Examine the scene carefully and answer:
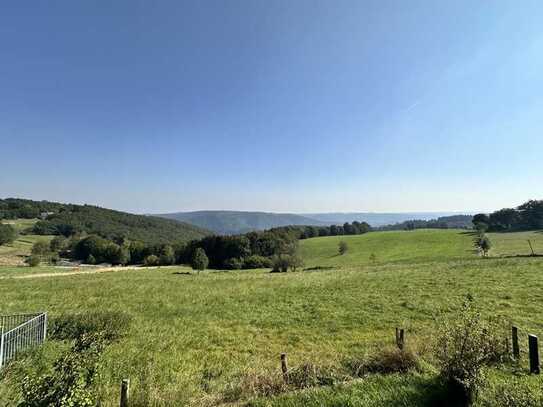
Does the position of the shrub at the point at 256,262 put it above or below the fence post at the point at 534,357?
below

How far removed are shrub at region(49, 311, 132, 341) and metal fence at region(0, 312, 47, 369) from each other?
0.79 m

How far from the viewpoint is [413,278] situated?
23938 mm

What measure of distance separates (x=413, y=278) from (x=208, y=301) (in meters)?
16.4

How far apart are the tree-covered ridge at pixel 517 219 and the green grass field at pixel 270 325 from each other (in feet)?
286

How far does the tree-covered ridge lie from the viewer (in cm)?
9350

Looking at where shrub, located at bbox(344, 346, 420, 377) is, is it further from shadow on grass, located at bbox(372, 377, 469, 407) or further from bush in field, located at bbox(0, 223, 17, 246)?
bush in field, located at bbox(0, 223, 17, 246)

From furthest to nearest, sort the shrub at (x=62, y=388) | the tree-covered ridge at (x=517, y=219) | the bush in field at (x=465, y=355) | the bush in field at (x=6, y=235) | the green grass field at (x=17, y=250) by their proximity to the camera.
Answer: the bush in field at (x=6, y=235) → the tree-covered ridge at (x=517, y=219) → the green grass field at (x=17, y=250) → the bush in field at (x=465, y=355) → the shrub at (x=62, y=388)

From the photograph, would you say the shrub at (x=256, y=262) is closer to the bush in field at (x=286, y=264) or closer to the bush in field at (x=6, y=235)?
the bush in field at (x=286, y=264)

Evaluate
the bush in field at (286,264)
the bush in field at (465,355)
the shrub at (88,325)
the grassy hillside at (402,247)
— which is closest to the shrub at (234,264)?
the bush in field at (286,264)

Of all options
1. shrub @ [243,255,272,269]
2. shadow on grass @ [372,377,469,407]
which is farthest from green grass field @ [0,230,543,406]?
shrub @ [243,255,272,269]

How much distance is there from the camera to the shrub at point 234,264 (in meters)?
71.4

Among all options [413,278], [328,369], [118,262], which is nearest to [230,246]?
[118,262]

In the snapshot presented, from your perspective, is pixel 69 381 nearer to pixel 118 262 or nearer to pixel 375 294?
pixel 375 294

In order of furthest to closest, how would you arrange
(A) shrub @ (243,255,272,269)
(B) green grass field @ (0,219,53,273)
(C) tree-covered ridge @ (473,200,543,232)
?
(C) tree-covered ridge @ (473,200,543,232)
(B) green grass field @ (0,219,53,273)
(A) shrub @ (243,255,272,269)
